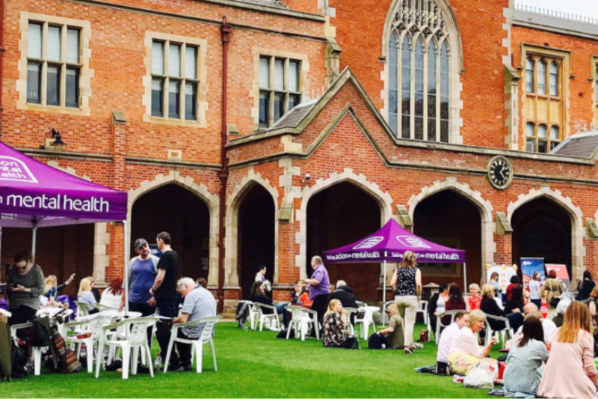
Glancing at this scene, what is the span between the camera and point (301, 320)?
19.0m

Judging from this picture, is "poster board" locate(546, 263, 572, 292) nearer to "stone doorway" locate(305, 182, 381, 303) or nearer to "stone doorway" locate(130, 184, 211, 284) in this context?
"stone doorway" locate(305, 182, 381, 303)

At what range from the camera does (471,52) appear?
3209 centimetres

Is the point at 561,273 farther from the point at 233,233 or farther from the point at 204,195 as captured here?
the point at 204,195

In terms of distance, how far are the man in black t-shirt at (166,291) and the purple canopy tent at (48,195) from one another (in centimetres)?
61

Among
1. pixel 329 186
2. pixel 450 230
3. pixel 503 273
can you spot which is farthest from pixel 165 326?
→ pixel 450 230

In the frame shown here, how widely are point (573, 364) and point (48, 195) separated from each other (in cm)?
677

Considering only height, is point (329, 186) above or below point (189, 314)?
above

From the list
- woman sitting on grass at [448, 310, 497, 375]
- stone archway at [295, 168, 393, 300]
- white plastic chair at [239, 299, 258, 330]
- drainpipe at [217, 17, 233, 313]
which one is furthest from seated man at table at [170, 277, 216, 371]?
drainpipe at [217, 17, 233, 313]

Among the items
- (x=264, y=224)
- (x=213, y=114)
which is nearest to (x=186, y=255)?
(x=264, y=224)

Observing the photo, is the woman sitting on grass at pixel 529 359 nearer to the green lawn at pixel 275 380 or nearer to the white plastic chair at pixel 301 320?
the green lawn at pixel 275 380

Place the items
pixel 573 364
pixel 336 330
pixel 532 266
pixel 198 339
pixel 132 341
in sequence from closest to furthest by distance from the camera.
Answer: pixel 573 364 < pixel 132 341 < pixel 198 339 < pixel 336 330 < pixel 532 266

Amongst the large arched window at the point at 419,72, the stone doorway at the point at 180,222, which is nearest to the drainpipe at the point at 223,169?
the stone doorway at the point at 180,222

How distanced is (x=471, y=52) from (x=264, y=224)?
29.0 ft

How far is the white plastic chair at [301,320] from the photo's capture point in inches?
747
